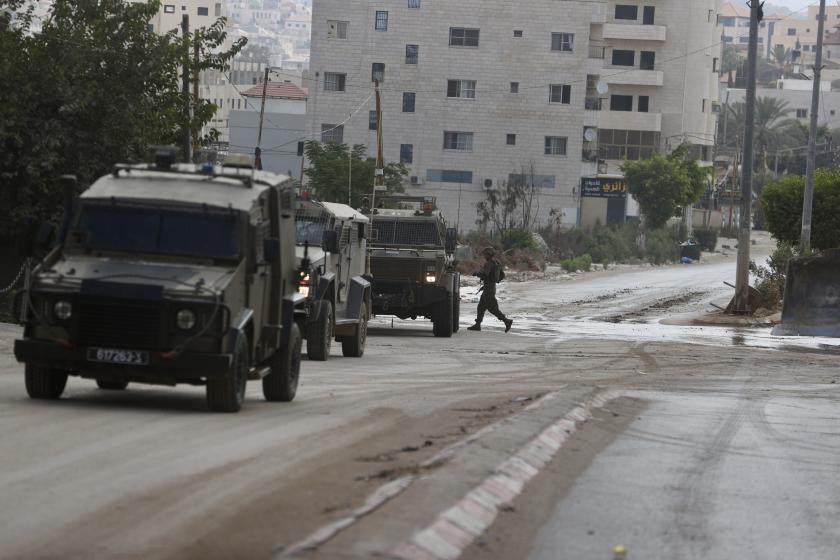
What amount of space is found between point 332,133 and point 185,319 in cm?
7331

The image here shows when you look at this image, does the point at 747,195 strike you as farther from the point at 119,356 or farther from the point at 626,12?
the point at 626,12

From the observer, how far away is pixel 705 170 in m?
95.6

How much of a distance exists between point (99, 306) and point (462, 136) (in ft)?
242

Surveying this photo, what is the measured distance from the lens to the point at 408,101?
280 feet

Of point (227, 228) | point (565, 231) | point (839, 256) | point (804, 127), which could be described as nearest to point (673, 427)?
point (227, 228)

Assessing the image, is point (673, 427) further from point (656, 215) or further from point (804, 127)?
point (804, 127)

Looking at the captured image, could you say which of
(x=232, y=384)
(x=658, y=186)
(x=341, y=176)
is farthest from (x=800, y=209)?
(x=658, y=186)

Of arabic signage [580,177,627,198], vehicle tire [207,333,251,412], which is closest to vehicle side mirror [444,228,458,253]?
vehicle tire [207,333,251,412]

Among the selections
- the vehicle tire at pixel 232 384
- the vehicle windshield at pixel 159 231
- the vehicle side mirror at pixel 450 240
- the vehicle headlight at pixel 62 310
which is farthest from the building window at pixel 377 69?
the vehicle headlight at pixel 62 310

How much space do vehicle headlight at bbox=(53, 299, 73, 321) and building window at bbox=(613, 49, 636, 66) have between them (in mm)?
95439

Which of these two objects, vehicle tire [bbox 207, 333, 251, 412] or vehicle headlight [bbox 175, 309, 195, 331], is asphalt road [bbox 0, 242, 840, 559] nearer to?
vehicle tire [bbox 207, 333, 251, 412]

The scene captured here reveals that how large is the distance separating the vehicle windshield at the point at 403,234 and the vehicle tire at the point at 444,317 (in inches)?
46.6

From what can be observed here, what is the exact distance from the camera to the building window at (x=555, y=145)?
85562 mm

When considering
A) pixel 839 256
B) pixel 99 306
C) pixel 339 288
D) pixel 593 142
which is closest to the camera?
pixel 99 306
